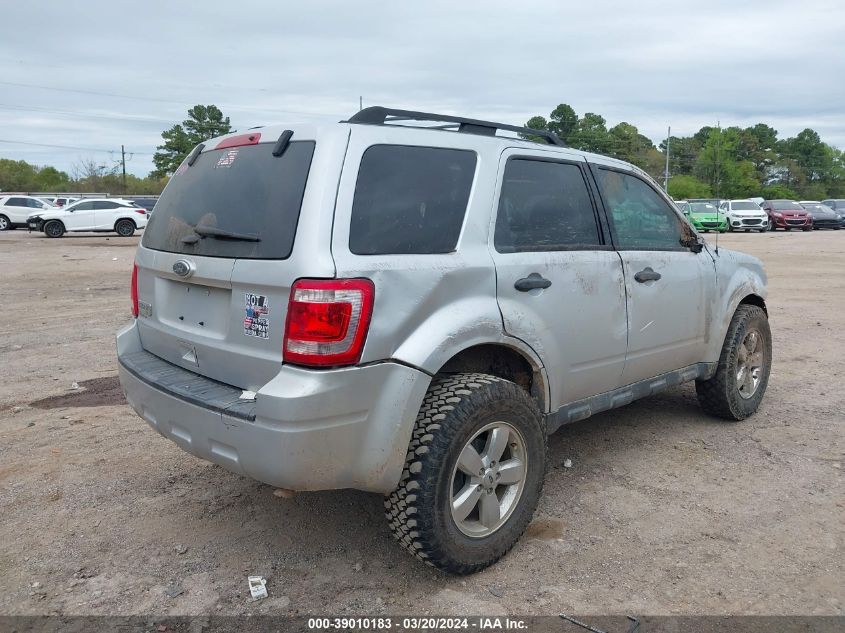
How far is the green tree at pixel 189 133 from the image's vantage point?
77.1 m

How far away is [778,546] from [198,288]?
9.60 ft

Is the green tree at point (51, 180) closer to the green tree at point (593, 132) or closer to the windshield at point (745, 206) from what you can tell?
the green tree at point (593, 132)

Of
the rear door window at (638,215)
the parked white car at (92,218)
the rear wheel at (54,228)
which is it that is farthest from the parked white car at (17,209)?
the rear door window at (638,215)

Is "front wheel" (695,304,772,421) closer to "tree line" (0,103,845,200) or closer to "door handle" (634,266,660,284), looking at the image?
"door handle" (634,266,660,284)

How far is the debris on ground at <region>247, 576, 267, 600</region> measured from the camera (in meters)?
2.99

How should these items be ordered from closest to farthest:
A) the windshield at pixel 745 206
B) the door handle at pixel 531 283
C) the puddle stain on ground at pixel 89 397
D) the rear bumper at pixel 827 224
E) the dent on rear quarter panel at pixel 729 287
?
the door handle at pixel 531 283
the dent on rear quarter panel at pixel 729 287
the puddle stain on ground at pixel 89 397
the windshield at pixel 745 206
the rear bumper at pixel 827 224

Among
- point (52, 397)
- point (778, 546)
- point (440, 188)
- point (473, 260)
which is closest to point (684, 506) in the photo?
point (778, 546)

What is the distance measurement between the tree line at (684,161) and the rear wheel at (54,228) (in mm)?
40801

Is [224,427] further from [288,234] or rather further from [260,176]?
[260,176]

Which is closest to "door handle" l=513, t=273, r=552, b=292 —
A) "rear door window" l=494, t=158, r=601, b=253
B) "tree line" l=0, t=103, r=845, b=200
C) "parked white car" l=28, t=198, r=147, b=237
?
"rear door window" l=494, t=158, r=601, b=253

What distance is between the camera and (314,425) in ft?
8.75

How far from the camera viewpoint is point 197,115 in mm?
77625

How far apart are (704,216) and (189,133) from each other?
61268mm

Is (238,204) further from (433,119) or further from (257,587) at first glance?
(257,587)
